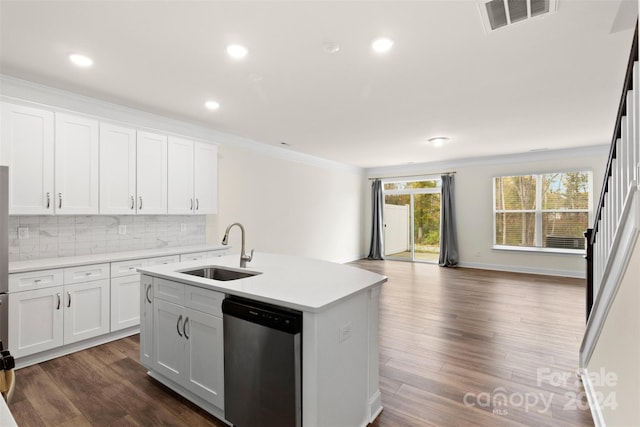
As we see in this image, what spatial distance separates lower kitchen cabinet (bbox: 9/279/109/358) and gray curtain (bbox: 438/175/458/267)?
6751 mm

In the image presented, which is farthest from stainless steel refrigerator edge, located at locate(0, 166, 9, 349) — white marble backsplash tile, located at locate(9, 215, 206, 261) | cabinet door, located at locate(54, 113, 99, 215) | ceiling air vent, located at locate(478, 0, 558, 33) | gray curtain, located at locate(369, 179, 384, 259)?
gray curtain, located at locate(369, 179, 384, 259)

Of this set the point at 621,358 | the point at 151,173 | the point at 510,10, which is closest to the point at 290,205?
the point at 151,173

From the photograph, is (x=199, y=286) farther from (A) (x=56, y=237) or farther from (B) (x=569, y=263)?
(B) (x=569, y=263)

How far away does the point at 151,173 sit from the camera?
3.84 metres

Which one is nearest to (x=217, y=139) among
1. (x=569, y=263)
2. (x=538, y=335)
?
(x=538, y=335)

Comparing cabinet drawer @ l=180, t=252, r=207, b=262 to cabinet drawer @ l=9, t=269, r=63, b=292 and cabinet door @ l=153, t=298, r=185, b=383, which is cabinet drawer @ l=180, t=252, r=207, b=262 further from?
cabinet door @ l=153, t=298, r=185, b=383

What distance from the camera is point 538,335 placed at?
3363 millimetres

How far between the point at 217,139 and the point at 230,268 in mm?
2978

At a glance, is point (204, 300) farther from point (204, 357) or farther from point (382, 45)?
point (382, 45)

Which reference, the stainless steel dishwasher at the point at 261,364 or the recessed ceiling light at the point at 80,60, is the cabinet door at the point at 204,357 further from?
the recessed ceiling light at the point at 80,60

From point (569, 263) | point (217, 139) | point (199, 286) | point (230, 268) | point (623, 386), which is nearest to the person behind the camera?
point (623, 386)

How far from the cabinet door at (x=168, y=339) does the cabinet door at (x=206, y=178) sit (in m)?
2.15

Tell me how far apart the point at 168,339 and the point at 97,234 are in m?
2.10

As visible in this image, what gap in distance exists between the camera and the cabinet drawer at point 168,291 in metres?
2.19
